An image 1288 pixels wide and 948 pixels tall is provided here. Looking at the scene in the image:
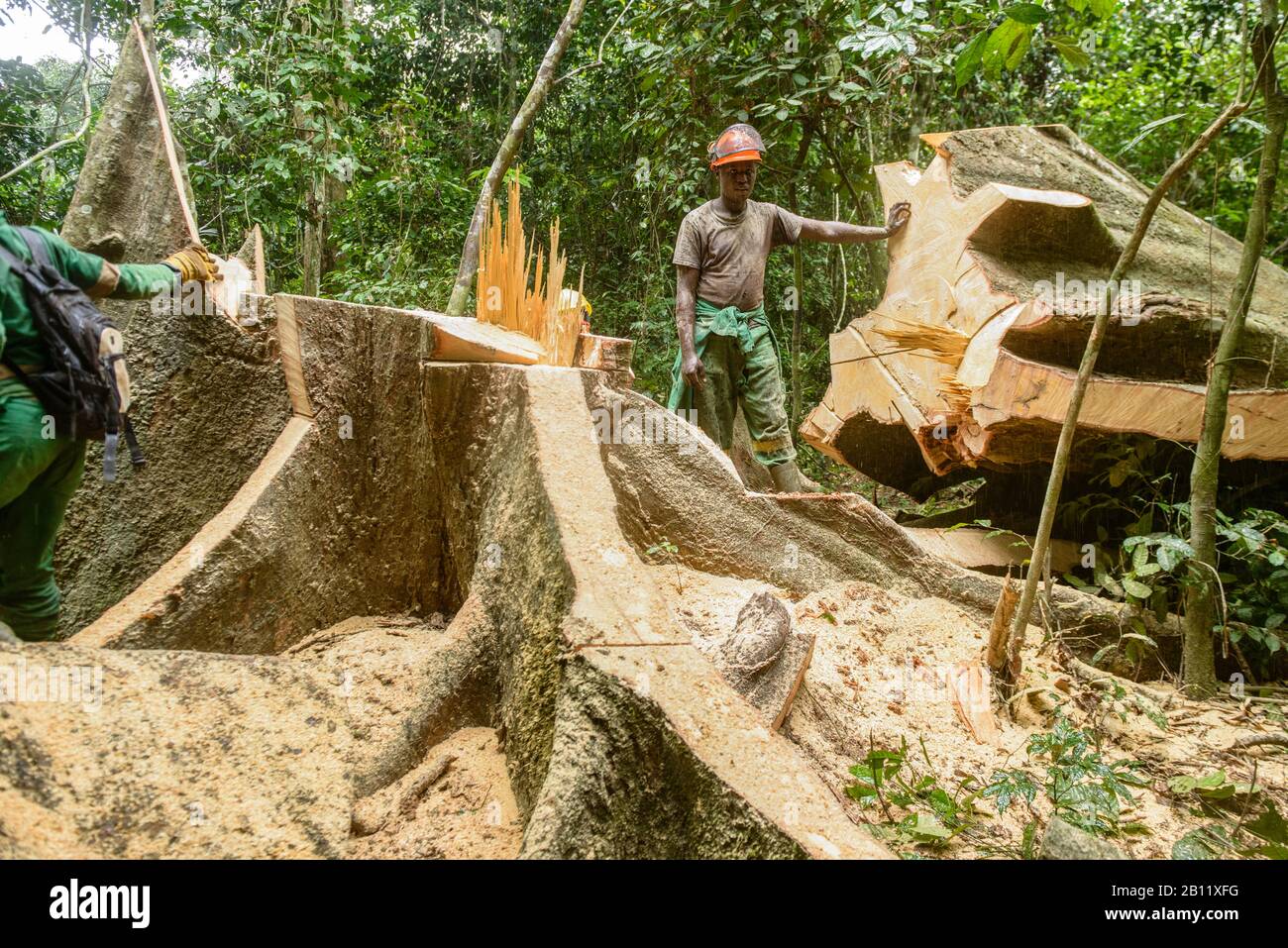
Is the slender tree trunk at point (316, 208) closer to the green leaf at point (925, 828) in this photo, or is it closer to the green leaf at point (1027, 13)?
the green leaf at point (1027, 13)

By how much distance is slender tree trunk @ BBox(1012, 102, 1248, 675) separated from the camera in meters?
3.04

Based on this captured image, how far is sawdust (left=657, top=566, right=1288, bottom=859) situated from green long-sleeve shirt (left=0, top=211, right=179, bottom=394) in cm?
213

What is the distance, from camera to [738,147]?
4.71m

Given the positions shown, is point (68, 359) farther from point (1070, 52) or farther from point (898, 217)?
point (898, 217)

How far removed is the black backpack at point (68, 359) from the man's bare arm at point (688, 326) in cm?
306

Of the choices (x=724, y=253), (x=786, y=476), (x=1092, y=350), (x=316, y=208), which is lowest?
(x=786, y=476)

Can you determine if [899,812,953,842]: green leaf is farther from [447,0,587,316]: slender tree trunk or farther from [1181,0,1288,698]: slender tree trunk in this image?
[447,0,587,316]: slender tree trunk

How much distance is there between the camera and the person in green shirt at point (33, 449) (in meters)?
2.30

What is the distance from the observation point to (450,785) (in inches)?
86.8

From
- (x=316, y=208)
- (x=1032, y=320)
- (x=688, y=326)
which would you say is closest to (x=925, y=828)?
(x=1032, y=320)

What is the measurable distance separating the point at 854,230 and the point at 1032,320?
1466 mm

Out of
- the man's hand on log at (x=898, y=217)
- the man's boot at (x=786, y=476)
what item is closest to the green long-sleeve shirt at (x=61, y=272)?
the man's boot at (x=786, y=476)

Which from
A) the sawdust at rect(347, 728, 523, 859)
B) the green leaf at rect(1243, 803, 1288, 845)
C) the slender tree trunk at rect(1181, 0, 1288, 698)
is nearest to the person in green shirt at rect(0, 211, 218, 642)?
the sawdust at rect(347, 728, 523, 859)
